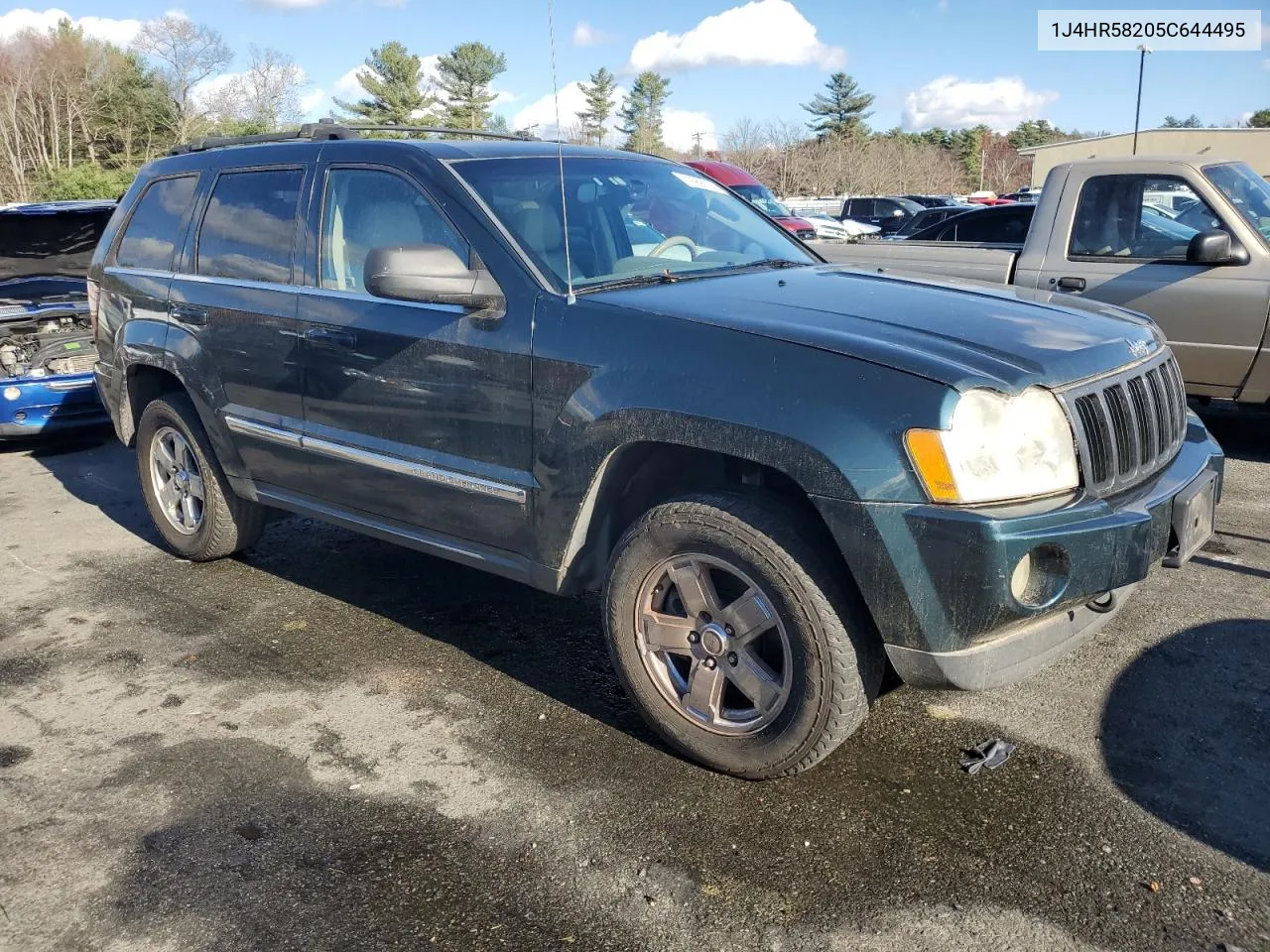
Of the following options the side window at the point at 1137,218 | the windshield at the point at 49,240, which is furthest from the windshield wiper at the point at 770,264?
the windshield at the point at 49,240

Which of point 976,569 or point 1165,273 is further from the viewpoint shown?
point 1165,273

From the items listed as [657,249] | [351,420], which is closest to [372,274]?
[351,420]

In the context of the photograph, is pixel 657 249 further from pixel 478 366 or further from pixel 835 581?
pixel 835 581

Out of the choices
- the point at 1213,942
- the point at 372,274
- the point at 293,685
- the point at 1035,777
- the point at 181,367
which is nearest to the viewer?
the point at 1213,942

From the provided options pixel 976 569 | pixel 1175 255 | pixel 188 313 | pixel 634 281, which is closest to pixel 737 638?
pixel 976 569

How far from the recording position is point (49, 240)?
27.8 ft

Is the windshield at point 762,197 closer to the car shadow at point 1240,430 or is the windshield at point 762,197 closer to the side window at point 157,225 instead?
the car shadow at point 1240,430

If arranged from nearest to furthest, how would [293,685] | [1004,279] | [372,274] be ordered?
[372,274], [293,685], [1004,279]

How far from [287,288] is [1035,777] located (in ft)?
10.5

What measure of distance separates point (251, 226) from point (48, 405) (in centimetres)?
403

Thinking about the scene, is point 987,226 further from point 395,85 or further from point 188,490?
point 395,85

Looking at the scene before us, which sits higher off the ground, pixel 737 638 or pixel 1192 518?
pixel 1192 518

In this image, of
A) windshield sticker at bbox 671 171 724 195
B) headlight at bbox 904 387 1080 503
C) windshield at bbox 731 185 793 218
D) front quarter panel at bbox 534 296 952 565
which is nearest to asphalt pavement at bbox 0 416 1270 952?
front quarter panel at bbox 534 296 952 565

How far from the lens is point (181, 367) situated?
478cm
